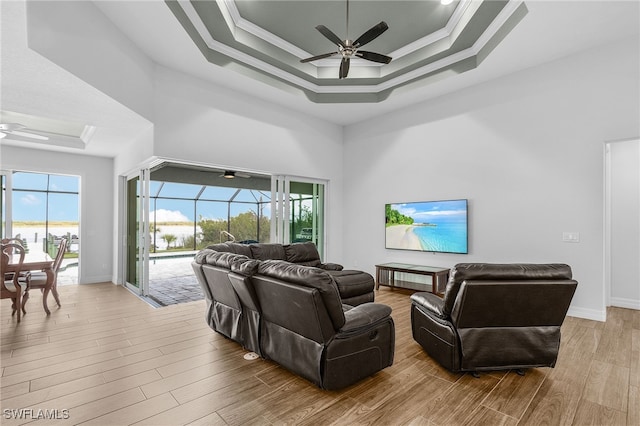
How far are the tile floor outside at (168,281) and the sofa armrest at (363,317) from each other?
142 inches

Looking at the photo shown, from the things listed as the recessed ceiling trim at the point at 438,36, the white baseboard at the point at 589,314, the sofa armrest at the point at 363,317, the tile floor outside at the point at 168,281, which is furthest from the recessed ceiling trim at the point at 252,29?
the white baseboard at the point at 589,314

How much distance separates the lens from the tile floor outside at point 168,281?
17.1 feet

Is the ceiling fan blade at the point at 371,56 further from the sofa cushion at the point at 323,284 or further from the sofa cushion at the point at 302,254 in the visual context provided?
the sofa cushion at the point at 302,254

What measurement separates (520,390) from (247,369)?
2.22 meters

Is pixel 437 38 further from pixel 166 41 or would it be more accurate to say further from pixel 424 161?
pixel 166 41

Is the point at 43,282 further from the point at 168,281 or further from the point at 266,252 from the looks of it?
the point at 266,252

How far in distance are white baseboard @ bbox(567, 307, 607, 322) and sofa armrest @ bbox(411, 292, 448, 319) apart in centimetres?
274

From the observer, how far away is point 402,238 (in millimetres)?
6090

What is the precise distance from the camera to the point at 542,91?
14.7 ft

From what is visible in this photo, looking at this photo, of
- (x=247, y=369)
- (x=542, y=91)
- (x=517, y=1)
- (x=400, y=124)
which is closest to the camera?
(x=247, y=369)

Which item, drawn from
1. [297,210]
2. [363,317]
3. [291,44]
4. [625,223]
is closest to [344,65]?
[291,44]

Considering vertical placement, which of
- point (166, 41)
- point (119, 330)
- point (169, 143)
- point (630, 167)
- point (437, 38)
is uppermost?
point (437, 38)

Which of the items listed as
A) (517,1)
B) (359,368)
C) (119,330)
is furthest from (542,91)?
(119,330)

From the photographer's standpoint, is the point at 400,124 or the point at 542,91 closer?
the point at 542,91
